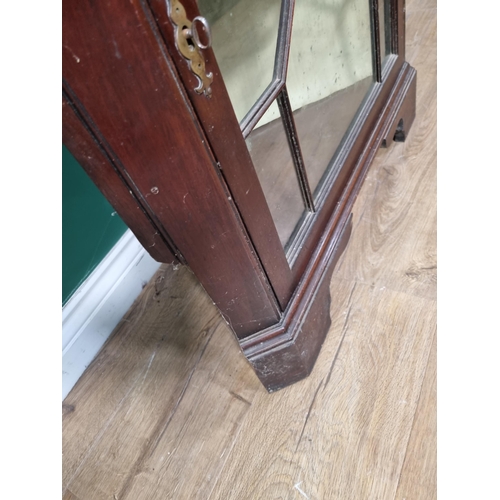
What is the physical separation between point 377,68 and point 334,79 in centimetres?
17

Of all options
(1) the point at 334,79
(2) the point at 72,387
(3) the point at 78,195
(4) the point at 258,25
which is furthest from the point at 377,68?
(2) the point at 72,387

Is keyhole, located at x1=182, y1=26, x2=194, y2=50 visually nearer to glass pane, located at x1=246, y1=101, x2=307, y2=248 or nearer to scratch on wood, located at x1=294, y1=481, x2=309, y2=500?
glass pane, located at x1=246, y1=101, x2=307, y2=248

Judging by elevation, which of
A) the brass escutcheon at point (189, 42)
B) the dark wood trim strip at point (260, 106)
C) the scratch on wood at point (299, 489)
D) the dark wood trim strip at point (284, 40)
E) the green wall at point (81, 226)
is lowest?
the scratch on wood at point (299, 489)

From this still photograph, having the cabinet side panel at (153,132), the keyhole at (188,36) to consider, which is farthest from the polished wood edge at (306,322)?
the keyhole at (188,36)

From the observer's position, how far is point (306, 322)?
2.06 feet

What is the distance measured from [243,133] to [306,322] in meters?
0.29

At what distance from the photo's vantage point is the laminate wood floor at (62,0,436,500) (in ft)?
1.97

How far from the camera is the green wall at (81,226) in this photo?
0.68 meters

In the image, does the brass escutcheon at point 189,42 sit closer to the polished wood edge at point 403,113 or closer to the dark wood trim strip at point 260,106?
the dark wood trim strip at point 260,106

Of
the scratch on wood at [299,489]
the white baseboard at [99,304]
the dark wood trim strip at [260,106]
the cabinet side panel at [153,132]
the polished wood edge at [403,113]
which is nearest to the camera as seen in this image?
the cabinet side panel at [153,132]

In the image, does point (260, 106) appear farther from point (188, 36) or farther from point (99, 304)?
point (99, 304)

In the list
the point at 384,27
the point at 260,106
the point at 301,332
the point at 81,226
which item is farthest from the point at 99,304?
the point at 384,27

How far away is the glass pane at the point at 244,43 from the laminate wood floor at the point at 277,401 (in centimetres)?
41

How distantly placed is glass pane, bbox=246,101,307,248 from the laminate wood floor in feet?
0.72
